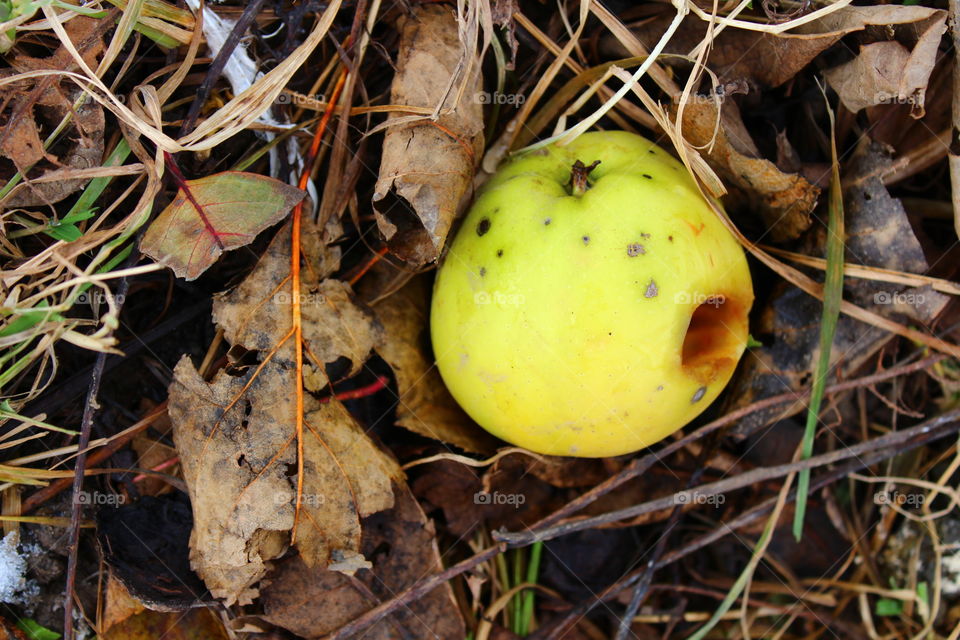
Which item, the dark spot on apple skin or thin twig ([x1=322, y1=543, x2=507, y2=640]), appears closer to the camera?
the dark spot on apple skin

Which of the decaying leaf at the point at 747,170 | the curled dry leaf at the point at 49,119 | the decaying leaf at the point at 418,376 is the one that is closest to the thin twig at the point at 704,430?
the decaying leaf at the point at 418,376

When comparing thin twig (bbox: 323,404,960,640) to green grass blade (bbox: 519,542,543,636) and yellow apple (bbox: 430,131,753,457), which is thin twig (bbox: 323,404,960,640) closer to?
Result: green grass blade (bbox: 519,542,543,636)

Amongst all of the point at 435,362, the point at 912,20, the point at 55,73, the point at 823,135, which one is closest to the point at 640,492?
the point at 435,362

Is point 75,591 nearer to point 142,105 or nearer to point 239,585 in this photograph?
point 239,585

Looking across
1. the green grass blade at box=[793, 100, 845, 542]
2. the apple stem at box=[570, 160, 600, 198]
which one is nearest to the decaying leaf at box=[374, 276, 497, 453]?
the apple stem at box=[570, 160, 600, 198]

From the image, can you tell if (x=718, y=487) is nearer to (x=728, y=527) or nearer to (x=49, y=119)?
(x=728, y=527)

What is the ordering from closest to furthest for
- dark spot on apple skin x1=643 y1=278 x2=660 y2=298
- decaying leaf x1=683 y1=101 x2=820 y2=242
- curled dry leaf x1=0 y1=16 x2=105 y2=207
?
dark spot on apple skin x1=643 y1=278 x2=660 y2=298
curled dry leaf x1=0 y1=16 x2=105 y2=207
decaying leaf x1=683 y1=101 x2=820 y2=242
